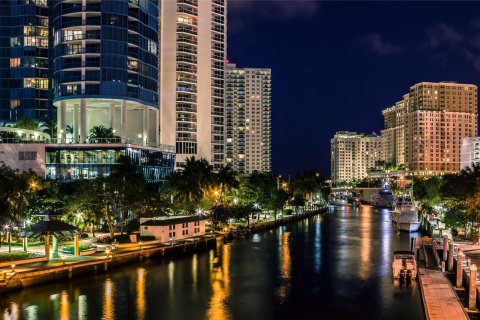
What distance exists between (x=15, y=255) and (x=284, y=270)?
3110 centimetres

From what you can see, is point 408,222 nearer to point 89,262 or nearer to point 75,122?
point 75,122

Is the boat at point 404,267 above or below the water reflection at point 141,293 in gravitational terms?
above

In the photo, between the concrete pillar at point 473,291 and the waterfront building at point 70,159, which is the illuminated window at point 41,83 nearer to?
the waterfront building at point 70,159

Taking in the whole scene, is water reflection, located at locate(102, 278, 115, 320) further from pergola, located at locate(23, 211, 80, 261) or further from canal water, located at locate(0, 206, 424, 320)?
pergola, located at locate(23, 211, 80, 261)

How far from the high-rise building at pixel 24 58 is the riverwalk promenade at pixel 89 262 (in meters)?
79.9

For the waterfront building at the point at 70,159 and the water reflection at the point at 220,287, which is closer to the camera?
the water reflection at the point at 220,287

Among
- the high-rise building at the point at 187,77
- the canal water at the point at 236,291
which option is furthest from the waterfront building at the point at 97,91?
the canal water at the point at 236,291

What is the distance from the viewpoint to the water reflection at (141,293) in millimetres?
46094

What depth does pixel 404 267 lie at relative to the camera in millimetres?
58438

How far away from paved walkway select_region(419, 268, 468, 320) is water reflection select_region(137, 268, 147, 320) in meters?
23.2

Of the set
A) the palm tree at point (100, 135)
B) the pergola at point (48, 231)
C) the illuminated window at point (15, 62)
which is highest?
the illuminated window at point (15, 62)

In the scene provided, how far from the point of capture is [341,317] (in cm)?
4581

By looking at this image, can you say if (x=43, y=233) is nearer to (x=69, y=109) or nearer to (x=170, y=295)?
(x=170, y=295)

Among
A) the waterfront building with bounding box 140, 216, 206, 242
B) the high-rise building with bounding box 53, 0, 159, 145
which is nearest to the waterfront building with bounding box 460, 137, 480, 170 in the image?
the high-rise building with bounding box 53, 0, 159, 145
